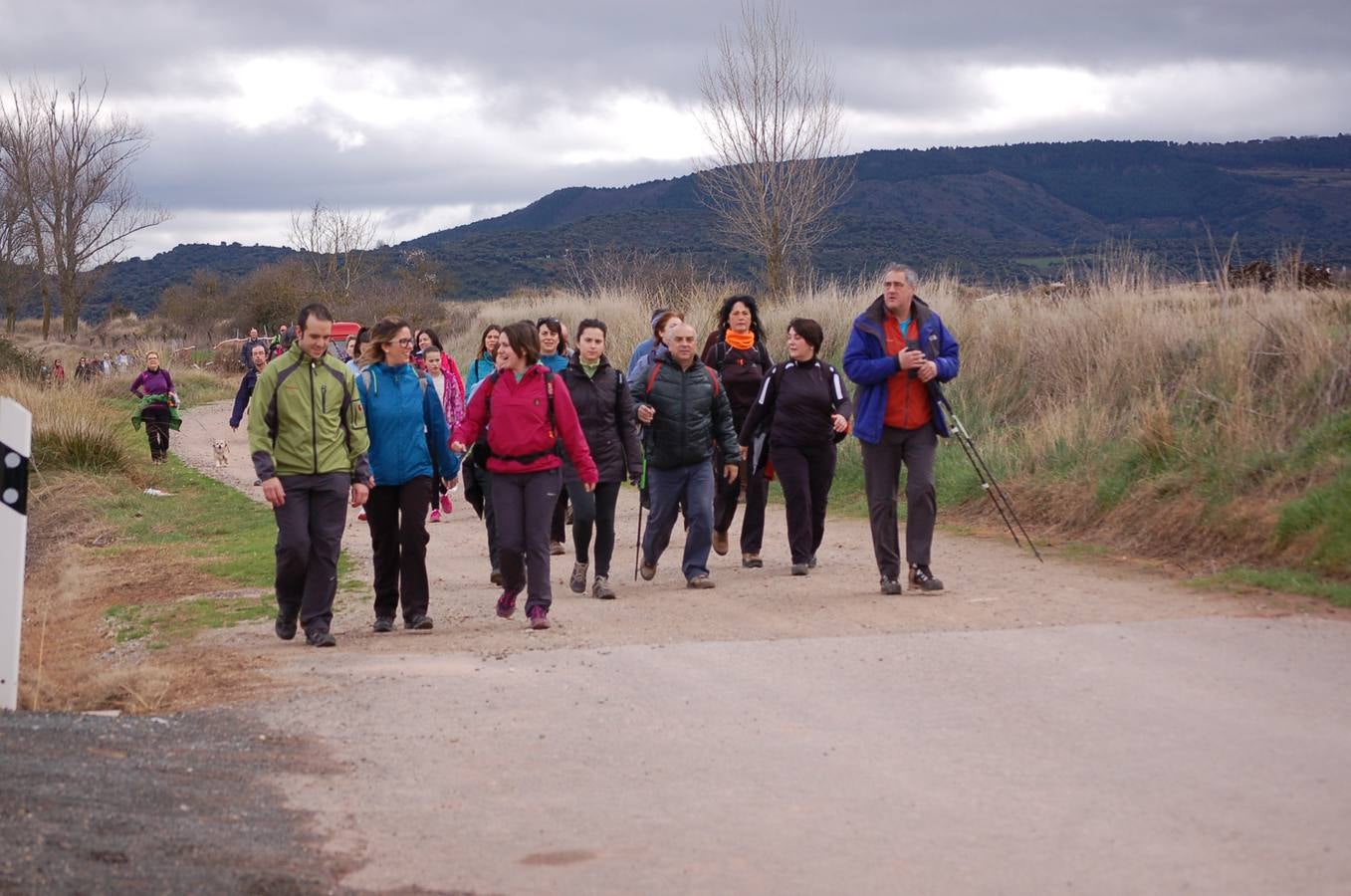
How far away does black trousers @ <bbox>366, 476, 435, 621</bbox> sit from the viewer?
975cm

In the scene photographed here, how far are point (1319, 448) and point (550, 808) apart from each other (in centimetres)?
837

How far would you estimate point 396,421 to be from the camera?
31.7 ft

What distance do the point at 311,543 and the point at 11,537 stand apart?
7.87ft

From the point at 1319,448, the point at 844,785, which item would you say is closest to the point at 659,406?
the point at 1319,448

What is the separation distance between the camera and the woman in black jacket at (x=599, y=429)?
11.1 metres

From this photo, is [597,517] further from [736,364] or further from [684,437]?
[736,364]

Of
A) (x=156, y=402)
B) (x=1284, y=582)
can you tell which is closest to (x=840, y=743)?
(x=1284, y=582)

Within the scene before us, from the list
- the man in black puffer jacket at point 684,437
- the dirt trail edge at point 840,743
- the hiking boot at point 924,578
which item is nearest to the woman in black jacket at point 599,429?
the man in black puffer jacket at point 684,437

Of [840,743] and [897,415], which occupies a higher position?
[897,415]

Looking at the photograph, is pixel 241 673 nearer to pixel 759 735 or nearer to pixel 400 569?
pixel 400 569

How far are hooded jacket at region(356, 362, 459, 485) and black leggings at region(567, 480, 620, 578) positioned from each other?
1505 millimetres

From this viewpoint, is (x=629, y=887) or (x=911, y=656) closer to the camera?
(x=629, y=887)

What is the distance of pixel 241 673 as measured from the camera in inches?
329

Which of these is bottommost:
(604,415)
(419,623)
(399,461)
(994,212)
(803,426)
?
(419,623)
